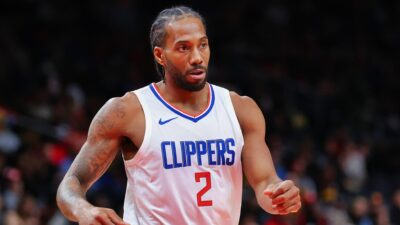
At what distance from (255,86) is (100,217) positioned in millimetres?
10606

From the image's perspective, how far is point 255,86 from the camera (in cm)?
1475

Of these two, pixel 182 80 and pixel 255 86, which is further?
pixel 255 86

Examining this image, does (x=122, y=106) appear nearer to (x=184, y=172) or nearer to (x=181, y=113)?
(x=181, y=113)

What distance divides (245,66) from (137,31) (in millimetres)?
2134

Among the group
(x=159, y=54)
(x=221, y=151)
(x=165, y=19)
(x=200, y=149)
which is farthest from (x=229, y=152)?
(x=165, y=19)

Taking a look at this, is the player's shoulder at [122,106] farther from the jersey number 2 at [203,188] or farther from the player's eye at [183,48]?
the jersey number 2 at [203,188]

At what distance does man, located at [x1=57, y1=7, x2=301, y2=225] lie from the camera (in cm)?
487

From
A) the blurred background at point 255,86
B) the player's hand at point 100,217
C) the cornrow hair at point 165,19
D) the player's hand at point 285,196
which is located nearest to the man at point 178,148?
the cornrow hair at point 165,19

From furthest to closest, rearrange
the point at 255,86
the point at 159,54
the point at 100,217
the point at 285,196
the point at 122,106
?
the point at 255,86 < the point at 159,54 < the point at 122,106 < the point at 285,196 < the point at 100,217

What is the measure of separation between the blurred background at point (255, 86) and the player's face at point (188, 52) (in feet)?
18.4

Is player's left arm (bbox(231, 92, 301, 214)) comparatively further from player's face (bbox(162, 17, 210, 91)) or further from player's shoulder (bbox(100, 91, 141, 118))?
player's shoulder (bbox(100, 91, 141, 118))

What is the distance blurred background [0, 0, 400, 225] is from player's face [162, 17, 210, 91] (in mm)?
5594

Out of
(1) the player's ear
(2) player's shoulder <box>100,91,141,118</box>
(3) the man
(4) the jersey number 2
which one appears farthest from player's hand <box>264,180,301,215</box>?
(1) the player's ear

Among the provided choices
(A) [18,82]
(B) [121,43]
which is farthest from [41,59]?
(B) [121,43]
